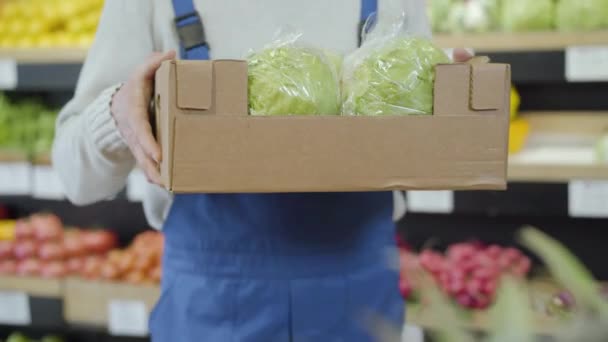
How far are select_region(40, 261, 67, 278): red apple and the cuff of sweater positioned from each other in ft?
5.89

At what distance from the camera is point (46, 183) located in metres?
2.96

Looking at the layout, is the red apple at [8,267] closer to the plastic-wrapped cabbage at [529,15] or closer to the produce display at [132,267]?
the produce display at [132,267]

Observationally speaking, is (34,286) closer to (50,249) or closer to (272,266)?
(50,249)

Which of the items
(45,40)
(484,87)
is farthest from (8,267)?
(484,87)

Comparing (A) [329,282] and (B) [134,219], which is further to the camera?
(B) [134,219]

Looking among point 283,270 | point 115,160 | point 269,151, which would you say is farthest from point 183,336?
point 269,151

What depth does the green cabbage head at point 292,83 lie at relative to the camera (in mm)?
1041

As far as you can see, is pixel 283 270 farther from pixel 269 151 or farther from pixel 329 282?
pixel 269 151

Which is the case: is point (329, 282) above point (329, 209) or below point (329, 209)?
below

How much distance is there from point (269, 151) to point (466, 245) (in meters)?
1.97

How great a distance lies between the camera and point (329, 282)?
1.35 meters

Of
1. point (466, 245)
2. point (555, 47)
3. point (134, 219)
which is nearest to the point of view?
point (555, 47)

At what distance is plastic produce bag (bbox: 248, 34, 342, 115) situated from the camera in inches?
41.0

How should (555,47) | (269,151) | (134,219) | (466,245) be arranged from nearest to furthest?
(269,151)
(555,47)
(466,245)
(134,219)
